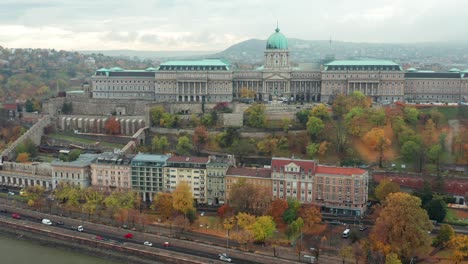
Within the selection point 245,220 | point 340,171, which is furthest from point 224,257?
point 340,171

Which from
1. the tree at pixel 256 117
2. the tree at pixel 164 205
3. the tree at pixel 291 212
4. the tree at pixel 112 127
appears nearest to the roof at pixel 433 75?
the tree at pixel 256 117

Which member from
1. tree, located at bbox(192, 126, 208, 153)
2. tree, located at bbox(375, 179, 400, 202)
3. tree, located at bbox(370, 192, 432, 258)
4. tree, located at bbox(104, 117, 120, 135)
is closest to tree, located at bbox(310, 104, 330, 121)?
tree, located at bbox(192, 126, 208, 153)

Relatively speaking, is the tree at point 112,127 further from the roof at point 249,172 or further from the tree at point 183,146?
the roof at point 249,172

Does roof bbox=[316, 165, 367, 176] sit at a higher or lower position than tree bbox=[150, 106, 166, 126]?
lower

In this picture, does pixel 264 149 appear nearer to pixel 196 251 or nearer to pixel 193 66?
pixel 196 251

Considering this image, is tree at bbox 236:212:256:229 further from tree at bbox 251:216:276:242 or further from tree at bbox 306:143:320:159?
tree at bbox 306:143:320:159
